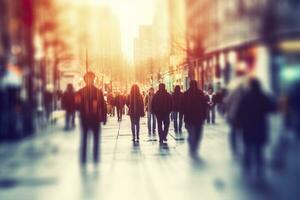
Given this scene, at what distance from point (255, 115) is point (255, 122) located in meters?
0.03

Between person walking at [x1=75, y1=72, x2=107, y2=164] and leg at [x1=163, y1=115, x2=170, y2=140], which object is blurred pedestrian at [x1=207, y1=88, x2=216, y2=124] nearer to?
person walking at [x1=75, y1=72, x2=107, y2=164]

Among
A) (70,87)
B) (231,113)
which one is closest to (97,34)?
(70,87)

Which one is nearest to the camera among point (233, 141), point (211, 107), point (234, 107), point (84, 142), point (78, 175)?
point (234, 107)

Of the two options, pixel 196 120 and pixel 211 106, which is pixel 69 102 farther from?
pixel 196 120

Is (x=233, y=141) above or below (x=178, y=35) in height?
below

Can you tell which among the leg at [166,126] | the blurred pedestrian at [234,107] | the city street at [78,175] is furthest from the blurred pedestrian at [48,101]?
the leg at [166,126]

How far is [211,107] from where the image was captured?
2.54 m

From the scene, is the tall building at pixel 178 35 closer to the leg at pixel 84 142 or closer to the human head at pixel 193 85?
the human head at pixel 193 85

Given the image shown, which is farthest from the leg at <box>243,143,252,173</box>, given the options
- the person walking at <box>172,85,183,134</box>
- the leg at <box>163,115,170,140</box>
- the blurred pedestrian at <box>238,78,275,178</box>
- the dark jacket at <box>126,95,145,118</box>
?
the dark jacket at <box>126,95,145,118</box>

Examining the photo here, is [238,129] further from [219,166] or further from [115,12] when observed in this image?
[115,12]

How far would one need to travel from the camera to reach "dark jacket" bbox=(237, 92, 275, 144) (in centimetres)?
189

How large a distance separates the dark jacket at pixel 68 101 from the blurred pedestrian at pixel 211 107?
1.86ft

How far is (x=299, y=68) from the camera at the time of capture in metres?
1.77

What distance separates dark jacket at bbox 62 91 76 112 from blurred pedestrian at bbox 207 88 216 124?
567 mm
